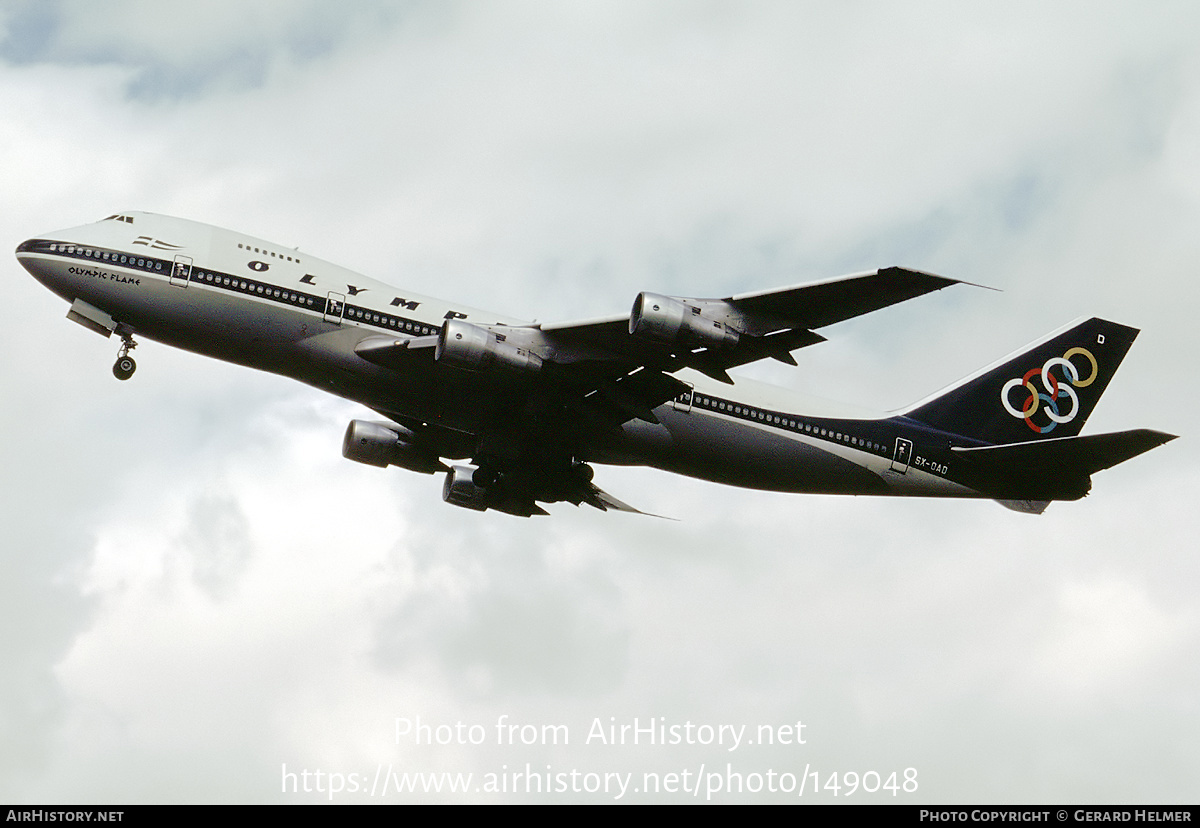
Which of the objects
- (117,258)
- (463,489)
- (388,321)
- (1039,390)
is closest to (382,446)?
(463,489)

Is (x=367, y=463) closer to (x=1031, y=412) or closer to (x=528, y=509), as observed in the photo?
(x=528, y=509)

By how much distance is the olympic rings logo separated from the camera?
42500 millimetres

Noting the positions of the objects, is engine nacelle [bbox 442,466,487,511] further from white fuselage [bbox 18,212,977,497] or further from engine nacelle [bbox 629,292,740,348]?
engine nacelle [bbox 629,292,740,348]

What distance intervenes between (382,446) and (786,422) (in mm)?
12606

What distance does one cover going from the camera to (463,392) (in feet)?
116

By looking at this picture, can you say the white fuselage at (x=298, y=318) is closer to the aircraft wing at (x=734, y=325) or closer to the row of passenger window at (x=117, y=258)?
the row of passenger window at (x=117, y=258)

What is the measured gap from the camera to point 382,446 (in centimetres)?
4153

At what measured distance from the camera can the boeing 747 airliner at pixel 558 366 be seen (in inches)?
1275

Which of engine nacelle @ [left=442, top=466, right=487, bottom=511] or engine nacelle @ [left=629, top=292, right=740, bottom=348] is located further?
engine nacelle @ [left=442, top=466, right=487, bottom=511]

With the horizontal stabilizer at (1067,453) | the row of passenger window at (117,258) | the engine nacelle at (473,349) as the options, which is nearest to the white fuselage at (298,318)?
the row of passenger window at (117,258)

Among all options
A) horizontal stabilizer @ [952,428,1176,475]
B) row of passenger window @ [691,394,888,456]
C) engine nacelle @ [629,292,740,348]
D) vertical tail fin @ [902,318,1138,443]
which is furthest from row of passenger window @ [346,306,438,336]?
horizontal stabilizer @ [952,428,1176,475]

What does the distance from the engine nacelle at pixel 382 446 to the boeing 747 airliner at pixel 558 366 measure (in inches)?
40.1

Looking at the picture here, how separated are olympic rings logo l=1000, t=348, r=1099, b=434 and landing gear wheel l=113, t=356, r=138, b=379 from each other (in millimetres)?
26074

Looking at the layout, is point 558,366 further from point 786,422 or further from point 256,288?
point 256,288
